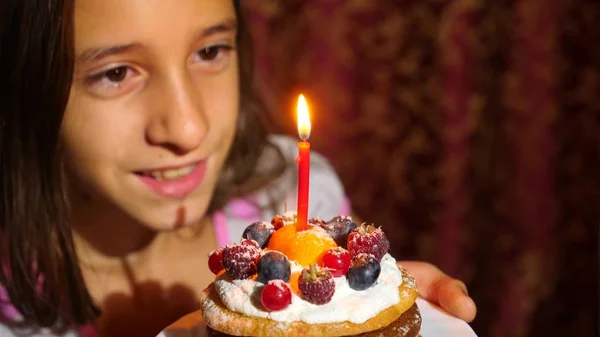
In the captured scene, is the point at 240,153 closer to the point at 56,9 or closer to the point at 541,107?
the point at 56,9

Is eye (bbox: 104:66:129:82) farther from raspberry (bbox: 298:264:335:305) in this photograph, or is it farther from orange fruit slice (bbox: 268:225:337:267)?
raspberry (bbox: 298:264:335:305)

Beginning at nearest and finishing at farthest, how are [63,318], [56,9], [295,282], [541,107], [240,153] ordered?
[295,282], [56,9], [63,318], [240,153], [541,107]

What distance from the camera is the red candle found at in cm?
115

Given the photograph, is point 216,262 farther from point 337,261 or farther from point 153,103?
point 153,103

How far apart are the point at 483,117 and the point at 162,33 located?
5.42ft

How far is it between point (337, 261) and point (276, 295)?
5.0 inches

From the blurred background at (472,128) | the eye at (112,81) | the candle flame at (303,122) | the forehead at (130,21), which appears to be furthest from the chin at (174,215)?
the blurred background at (472,128)

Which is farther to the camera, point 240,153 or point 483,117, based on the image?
point 483,117

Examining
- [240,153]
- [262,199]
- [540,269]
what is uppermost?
[240,153]

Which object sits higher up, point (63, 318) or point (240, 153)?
point (240, 153)

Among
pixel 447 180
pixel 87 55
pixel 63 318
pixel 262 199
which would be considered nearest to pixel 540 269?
pixel 447 180

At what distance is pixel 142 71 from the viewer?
1467 millimetres

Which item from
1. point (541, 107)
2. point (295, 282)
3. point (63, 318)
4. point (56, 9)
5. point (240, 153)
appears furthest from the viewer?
point (541, 107)

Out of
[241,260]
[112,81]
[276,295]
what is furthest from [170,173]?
[276,295]
